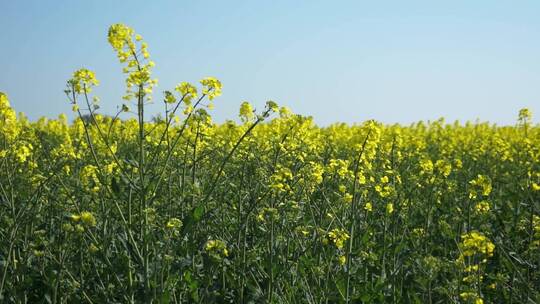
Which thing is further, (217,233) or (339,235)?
(217,233)

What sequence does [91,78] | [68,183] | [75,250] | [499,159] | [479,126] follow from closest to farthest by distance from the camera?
[91,78], [75,250], [68,183], [499,159], [479,126]

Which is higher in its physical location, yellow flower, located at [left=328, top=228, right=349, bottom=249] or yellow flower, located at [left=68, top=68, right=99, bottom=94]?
yellow flower, located at [left=68, top=68, right=99, bottom=94]

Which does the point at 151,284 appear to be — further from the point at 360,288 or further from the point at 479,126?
the point at 479,126

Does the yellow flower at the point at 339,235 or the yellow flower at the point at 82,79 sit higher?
the yellow flower at the point at 82,79

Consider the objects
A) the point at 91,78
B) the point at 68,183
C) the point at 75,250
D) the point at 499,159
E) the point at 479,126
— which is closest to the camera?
the point at 91,78

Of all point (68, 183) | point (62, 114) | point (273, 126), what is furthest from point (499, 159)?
point (62, 114)

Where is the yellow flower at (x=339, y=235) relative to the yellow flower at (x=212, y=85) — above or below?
below

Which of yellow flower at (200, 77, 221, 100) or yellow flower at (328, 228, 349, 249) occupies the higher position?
yellow flower at (200, 77, 221, 100)

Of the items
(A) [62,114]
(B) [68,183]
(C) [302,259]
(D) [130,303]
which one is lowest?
(D) [130,303]

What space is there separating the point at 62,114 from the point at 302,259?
1070 centimetres

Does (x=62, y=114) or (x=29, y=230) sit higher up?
(x=62, y=114)

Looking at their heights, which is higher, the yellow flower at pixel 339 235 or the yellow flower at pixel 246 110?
the yellow flower at pixel 246 110

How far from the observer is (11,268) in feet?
13.3

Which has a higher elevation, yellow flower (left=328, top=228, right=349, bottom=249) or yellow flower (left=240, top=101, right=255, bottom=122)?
yellow flower (left=240, top=101, right=255, bottom=122)
